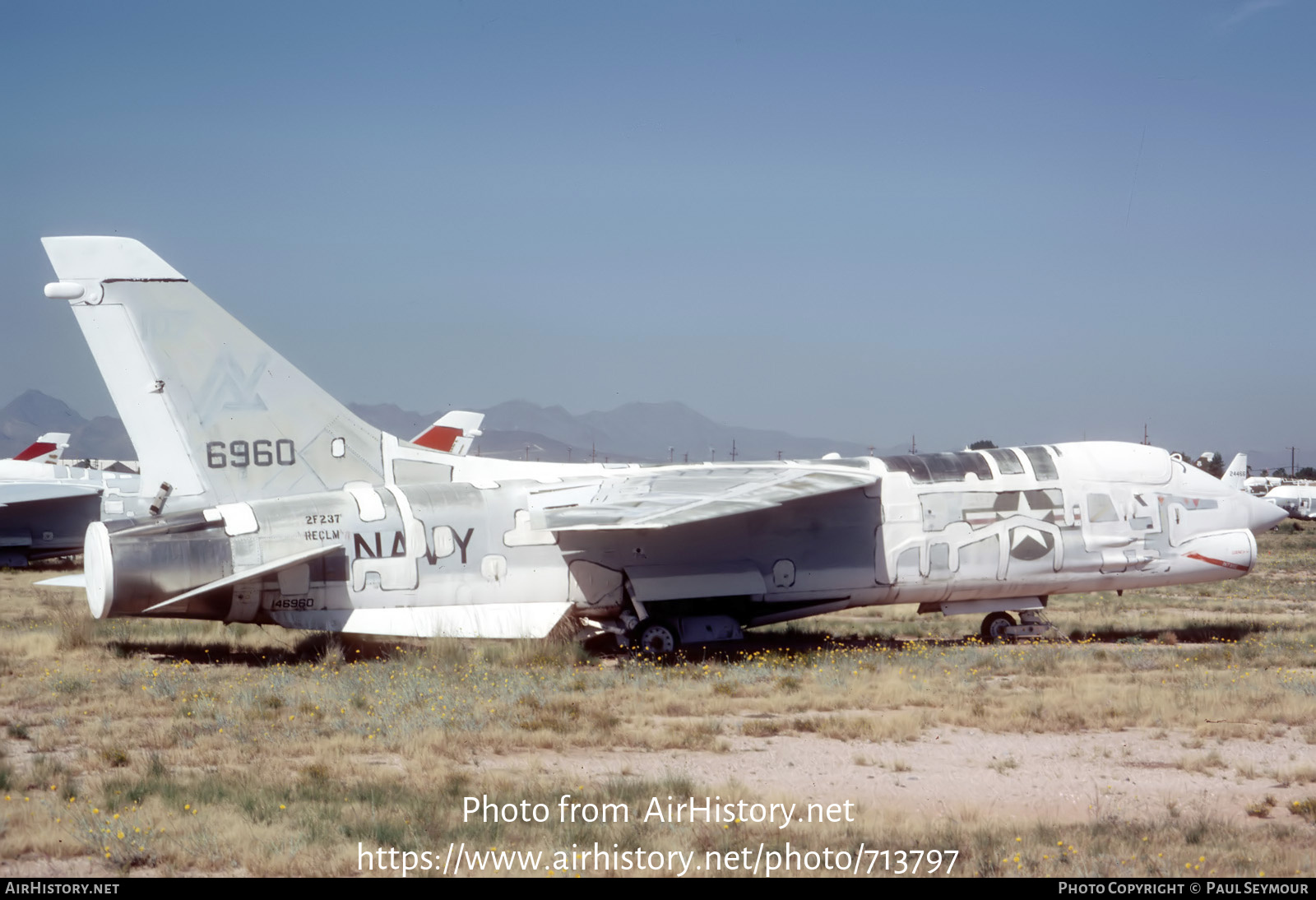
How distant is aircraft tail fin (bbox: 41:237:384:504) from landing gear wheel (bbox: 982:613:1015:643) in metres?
10.7

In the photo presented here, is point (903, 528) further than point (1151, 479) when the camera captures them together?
No

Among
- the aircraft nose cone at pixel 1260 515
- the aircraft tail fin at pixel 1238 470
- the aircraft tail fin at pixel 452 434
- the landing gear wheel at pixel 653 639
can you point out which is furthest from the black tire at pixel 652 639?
the aircraft tail fin at pixel 452 434

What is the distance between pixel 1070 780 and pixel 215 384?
1284cm

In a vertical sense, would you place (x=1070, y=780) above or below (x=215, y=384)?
below

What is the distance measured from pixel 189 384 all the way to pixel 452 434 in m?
17.1

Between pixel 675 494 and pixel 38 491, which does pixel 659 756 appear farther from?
pixel 38 491

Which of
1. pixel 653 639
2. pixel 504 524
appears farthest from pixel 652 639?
pixel 504 524

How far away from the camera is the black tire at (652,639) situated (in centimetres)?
1617

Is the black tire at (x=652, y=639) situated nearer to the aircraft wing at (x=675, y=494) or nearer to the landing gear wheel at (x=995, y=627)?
the aircraft wing at (x=675, y=494)

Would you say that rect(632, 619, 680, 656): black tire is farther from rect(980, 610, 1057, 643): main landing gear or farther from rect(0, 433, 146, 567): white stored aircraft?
rect(0, 433, 146, 567): white stored aircraft

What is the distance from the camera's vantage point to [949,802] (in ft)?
28.6

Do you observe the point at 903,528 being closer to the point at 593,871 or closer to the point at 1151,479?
the point at 1151,479

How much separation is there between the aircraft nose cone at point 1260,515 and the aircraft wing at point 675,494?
6.99 metres
